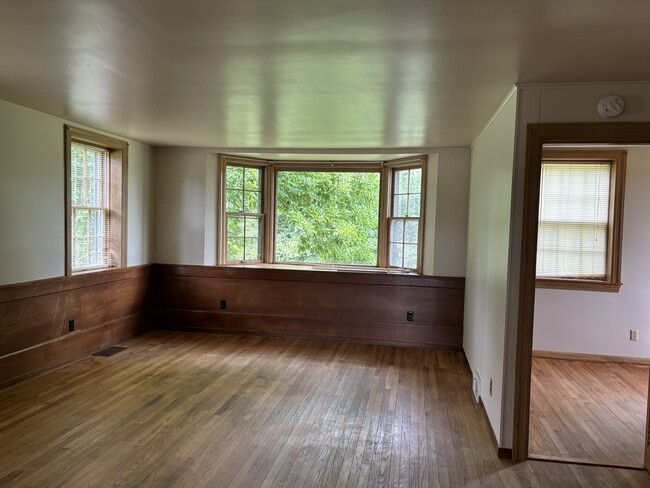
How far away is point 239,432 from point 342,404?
90cm

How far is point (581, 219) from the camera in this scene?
5.00 metres

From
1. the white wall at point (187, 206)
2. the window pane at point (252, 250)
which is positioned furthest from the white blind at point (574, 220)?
the window pane at point (252, 250)

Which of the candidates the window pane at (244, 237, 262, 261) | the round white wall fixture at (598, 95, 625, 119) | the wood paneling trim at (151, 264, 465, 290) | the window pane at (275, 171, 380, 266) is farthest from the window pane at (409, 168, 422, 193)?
the round white wall fixture at (598, 95, 625, 119)

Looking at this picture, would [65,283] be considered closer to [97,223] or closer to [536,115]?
[97,223]

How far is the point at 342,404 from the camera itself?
11.9 ft

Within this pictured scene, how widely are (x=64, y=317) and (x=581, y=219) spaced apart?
543cm

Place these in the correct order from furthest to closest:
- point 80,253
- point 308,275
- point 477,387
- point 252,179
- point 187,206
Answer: point 252,179, point 187,206, point 308,275, point 80,253, point 477,387

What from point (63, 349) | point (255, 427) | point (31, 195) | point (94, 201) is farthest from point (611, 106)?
point (63, 349)

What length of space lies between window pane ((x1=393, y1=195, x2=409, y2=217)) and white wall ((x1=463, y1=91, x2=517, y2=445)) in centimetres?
111

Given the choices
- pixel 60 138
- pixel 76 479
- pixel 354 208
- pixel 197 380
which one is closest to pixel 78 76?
pixel 60 138

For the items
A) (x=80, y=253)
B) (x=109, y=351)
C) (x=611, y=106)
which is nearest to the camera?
(x=611, y=106)

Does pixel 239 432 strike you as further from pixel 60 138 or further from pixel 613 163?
pixel 613 163

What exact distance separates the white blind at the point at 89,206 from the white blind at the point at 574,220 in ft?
15.9

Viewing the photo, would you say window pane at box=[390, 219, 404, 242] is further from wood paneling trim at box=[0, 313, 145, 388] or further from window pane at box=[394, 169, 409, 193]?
wood paneling trim at box=[0, 313, 145, 388]
